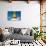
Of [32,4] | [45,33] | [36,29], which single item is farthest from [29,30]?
[32,4]

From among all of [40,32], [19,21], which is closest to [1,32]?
[19,21]

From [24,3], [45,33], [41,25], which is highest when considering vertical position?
[24,3]

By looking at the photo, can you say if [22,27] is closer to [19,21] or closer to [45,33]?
[19,21]

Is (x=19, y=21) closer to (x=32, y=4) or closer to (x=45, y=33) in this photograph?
(x=32, y=4)

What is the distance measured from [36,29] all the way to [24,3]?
3.78 feet

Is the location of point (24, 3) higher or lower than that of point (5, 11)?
higher

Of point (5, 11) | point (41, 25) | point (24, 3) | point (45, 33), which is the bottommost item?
point (45, 33)

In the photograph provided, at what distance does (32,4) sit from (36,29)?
3.34 feet

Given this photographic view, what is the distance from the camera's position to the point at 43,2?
4.95 meters

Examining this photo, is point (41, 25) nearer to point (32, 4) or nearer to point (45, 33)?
point (45, 33)

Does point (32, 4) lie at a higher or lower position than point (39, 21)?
higher

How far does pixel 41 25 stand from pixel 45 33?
383 mm

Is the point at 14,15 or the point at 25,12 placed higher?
the point at 25,12

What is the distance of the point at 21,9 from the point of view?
489 centimetres
